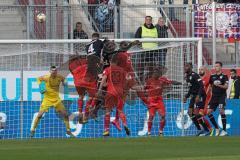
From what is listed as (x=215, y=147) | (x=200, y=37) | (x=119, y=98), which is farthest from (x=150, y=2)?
(x=215, y=147)

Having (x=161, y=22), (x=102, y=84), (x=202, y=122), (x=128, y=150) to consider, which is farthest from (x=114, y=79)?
(x=128, y=150)

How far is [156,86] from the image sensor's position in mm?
25859

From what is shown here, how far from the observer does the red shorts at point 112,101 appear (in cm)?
2448

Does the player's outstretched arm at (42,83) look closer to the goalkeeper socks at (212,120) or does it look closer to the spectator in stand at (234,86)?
the goalkeeper socks at (212,120)

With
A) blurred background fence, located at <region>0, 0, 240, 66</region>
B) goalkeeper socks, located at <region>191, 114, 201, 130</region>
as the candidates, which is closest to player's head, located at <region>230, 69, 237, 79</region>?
blurred background fence, located at <region>0, 0, 240, 66</region>

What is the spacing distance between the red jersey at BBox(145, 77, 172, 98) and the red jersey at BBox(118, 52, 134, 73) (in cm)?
94

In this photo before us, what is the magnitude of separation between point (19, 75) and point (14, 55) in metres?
0.58

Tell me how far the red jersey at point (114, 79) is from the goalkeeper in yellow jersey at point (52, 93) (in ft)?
5.25

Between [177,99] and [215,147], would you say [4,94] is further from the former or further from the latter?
[215,147]

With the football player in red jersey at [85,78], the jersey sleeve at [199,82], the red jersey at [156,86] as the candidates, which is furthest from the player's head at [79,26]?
the jersey sleeve at [199,82]

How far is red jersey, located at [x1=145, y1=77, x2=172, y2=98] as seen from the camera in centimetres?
2580

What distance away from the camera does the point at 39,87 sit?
86.5 ft

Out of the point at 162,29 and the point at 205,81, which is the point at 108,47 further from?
the point at 162,29

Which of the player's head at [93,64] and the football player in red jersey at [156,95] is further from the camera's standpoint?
the football player in red jersey at [156,95]
